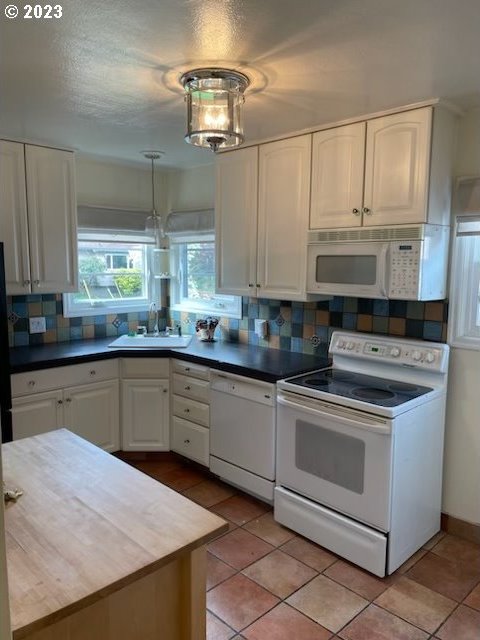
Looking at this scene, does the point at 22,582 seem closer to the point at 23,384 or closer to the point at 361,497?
the point at 361,497

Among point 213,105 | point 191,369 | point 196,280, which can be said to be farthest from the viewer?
point 196,280

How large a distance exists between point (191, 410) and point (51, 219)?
1.63 meters

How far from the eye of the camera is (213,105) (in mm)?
1944

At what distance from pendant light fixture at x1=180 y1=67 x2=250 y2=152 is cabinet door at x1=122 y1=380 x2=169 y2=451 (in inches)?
78.6

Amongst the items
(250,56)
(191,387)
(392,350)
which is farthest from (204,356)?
(250,56)

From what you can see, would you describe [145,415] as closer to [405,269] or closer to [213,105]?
[405,269]

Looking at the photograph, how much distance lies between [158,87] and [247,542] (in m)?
2.35

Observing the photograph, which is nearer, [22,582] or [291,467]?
[22,582]

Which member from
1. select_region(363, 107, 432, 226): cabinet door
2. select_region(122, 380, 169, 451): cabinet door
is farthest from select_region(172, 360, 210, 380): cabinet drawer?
select_region(363, 107, 432, 226): cabinet door

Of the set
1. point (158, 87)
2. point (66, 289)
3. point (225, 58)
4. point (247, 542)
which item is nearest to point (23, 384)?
point (66, 289)

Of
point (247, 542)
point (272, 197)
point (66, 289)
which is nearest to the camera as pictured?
point (247, 542)

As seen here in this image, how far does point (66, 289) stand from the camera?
337 centimetres

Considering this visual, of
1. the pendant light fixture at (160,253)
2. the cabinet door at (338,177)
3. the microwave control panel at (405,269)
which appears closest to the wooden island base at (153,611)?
the microwave control panel at (405,269)

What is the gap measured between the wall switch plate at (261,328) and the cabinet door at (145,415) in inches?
30.4
